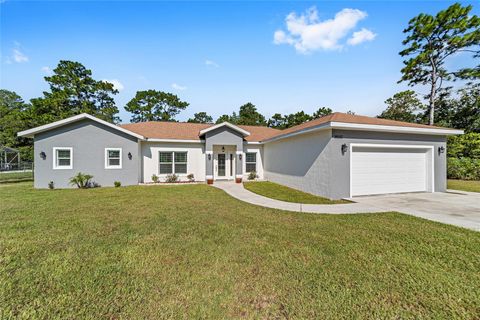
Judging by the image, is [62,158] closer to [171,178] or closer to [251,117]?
[171,178]

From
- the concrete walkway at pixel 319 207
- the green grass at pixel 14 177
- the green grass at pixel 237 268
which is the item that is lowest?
the green grass at pixel 237 268

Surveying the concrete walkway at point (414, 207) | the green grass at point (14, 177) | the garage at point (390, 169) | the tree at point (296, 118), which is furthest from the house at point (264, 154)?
the tree at point (296, 118)

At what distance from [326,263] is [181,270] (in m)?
2.42

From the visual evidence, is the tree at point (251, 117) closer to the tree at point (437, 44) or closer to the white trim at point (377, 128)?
the tree at point (437, 44)

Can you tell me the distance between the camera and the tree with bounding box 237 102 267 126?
4017 cm

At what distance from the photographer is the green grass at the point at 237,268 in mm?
2377

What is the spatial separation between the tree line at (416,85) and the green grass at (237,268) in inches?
941

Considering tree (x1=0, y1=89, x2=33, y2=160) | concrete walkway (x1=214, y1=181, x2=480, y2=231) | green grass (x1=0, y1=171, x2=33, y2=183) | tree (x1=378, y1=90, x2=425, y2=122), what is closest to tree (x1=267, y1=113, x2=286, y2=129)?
tree (x1=378, y1=90, x2=425, y2=122)

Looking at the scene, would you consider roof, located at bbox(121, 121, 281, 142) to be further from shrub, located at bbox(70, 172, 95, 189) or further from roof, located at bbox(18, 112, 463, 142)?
shrub, located at bbox(70, 172, 95, 189)

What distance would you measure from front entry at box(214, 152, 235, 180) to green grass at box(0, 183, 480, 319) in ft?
31.5

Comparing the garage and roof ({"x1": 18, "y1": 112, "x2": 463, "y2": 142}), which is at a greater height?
roof ({"x1": 18, "y1": 112, "x2": 463, "y2": 142})

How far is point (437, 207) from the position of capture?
7066mm

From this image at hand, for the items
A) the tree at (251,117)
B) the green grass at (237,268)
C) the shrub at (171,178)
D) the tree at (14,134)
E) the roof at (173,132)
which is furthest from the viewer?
the tree at (251,117)

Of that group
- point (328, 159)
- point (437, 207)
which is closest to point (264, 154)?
point (328, 159)
